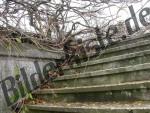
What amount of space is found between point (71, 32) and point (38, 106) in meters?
2.19

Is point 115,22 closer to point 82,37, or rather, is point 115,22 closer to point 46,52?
point 82,37

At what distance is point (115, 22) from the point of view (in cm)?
616

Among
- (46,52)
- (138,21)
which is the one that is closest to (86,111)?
(46,52)

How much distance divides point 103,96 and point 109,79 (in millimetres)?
402

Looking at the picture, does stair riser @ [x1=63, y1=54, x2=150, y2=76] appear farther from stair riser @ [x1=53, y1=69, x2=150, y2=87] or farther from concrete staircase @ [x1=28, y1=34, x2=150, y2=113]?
stair riser @ [x1=53, y1=69, x2=150, y2=87]

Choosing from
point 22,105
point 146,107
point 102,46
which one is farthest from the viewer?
point 102,46

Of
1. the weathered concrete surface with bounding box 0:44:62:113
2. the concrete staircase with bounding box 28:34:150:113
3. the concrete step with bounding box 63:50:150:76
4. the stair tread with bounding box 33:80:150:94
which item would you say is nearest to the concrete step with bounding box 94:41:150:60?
the concrete staircase with bounding box 28:34:150:113

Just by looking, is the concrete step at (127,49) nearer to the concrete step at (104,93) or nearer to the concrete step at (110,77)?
the concrete step at (110,77)

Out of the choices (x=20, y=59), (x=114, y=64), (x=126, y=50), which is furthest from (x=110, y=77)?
(x=20, y=59)

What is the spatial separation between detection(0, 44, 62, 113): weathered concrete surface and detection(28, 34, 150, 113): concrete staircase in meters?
0.47

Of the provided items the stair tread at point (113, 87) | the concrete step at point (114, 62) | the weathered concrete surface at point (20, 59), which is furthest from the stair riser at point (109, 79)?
the weathered concrete surface at point (20, 59)

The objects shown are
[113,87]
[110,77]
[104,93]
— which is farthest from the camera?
[110,77]

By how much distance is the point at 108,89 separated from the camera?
2.97 meters

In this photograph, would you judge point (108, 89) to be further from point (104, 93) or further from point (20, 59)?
point (20, 59)
